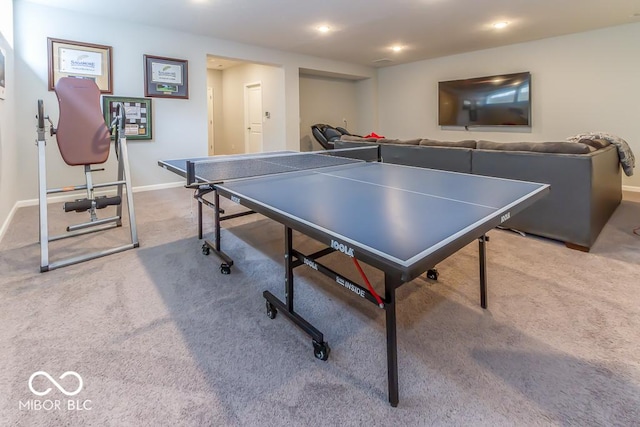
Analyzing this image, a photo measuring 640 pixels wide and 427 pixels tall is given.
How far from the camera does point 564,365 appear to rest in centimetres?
147

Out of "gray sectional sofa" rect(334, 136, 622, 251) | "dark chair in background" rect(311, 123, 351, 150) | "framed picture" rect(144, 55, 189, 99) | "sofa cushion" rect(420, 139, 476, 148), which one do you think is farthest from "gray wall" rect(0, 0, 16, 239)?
"dark chair in background" rect(311, 123, 351, 150)

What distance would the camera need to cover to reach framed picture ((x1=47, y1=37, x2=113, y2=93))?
4.33 meters

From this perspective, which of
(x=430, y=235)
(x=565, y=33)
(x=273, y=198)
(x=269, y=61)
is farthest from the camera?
(x=269, y=61)

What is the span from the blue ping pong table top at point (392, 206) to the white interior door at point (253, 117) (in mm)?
6265

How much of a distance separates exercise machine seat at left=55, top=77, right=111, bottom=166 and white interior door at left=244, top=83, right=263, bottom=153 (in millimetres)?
5199

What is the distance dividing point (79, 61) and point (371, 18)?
4.01m

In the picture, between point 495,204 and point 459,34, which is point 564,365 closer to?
point 495,204

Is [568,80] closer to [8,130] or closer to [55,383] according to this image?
[55,383]

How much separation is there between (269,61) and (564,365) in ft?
21.5

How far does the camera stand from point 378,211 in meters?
1.34

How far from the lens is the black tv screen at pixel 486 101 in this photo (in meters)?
6.23

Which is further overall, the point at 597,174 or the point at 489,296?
the point at 597,174

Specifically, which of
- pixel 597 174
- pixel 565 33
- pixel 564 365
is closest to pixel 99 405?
pixel 564 365

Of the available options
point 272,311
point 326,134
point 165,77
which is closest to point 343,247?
point 272,311
